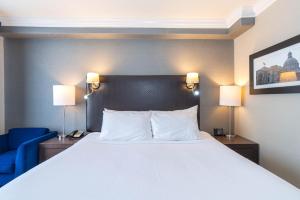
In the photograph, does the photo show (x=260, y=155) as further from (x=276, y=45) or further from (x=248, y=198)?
(x=248, y=198)

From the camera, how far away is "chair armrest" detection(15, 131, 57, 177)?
98.5 inches

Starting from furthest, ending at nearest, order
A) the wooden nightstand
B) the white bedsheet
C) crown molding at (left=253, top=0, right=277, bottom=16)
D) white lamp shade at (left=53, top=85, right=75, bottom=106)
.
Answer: white lamp shade at (left=53, top=85, right=75, bottom=106), the wooden nightstand, crown molding at (left=253, top=0, right=277, bottom=16), the white bedsheet

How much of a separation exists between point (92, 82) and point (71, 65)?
502 mm

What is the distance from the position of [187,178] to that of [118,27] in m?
2.40

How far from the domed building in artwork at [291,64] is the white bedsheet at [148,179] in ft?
3.26

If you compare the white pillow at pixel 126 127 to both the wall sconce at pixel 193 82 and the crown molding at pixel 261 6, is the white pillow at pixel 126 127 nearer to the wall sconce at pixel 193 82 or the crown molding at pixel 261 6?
the wall sconce at pixel 193 82

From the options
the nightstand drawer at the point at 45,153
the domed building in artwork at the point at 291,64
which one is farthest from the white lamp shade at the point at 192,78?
the nightstand drawer at the point at 45,153

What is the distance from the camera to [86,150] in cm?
218

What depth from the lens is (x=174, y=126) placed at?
2.70 m

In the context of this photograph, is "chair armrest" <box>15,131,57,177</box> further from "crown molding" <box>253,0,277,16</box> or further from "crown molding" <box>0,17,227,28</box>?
"crown molding" <box>253,0,277,16</box>

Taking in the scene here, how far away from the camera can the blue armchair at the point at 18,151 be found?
8.23 feet

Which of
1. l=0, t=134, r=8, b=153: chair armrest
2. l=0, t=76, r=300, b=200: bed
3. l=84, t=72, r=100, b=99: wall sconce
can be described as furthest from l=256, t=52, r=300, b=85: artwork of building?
l=0, t=134, r=8, b=153: chair armrest

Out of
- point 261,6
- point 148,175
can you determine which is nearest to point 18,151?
point 148,175

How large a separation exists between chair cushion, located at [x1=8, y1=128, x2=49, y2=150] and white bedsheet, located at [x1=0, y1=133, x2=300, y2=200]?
1.42 meters
